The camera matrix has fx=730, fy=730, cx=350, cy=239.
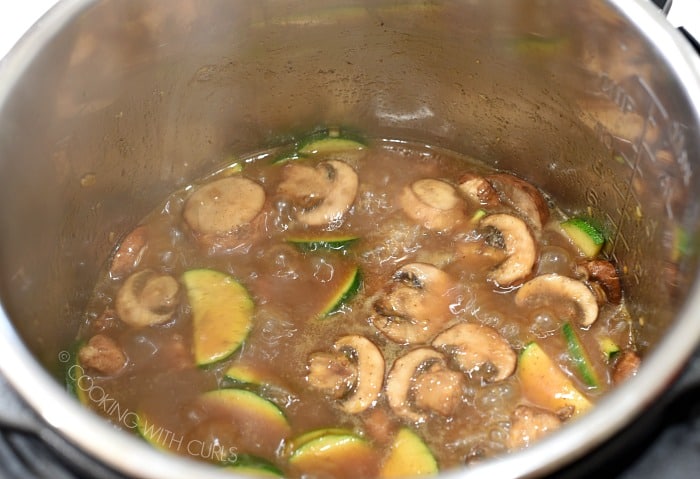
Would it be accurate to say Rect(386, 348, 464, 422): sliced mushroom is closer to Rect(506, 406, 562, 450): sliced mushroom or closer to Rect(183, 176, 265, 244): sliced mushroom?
Rect(506, 406, 562, 450): sliced mushroom

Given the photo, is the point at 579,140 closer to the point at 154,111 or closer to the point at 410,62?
the point at 410,62

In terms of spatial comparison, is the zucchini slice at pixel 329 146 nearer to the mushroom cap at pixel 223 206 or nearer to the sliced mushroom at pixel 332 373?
the mushroom cap at pixel 223 206

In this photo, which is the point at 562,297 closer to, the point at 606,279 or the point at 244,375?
the point at 606,279

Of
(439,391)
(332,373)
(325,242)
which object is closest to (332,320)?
(332,373)

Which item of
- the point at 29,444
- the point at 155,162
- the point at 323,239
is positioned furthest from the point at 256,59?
the point at 29,444

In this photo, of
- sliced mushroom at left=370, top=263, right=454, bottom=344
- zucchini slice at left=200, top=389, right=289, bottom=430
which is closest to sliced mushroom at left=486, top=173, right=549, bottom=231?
sliced mushroom at left=370, top=263, right=454, bottom=344
